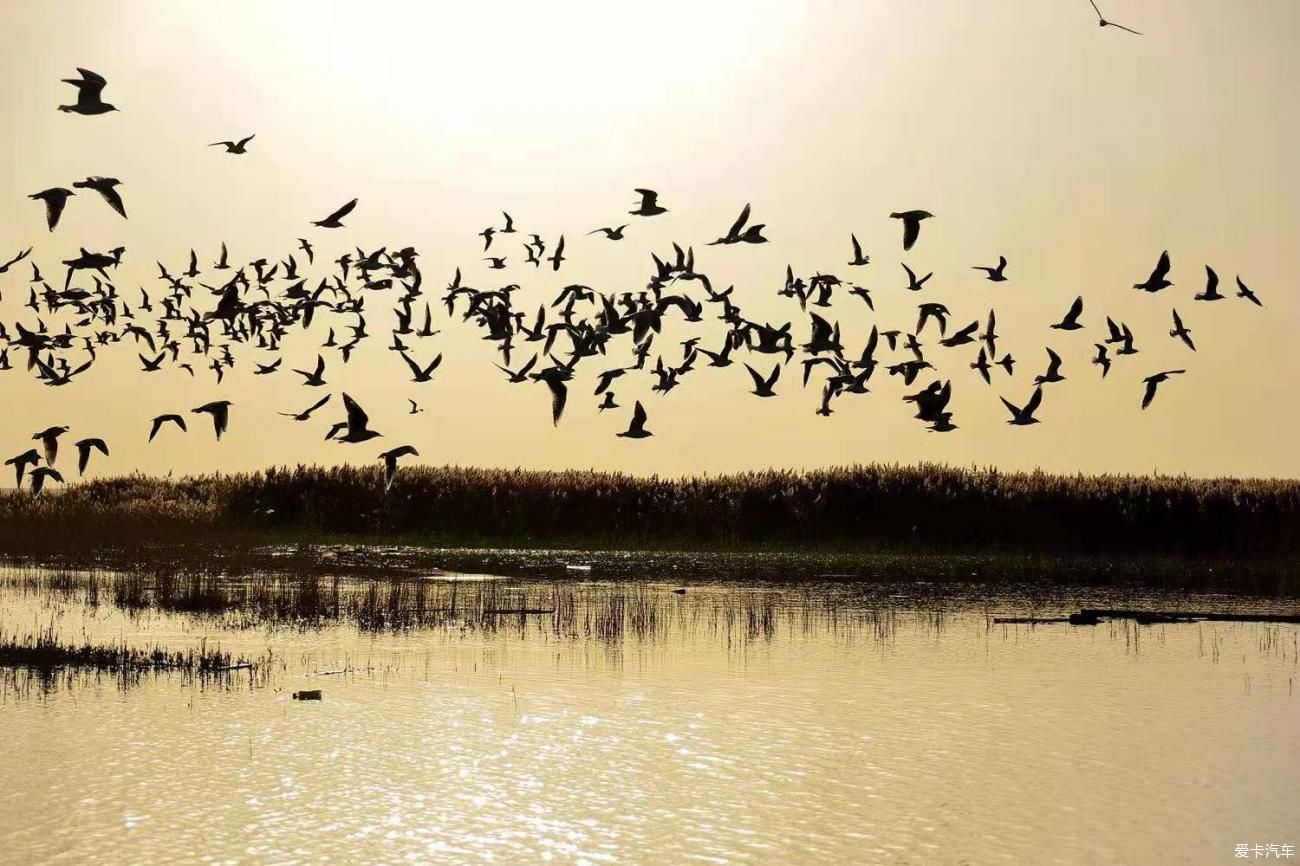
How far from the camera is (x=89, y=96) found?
16922 mm

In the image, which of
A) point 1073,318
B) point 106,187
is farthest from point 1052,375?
point 106,187

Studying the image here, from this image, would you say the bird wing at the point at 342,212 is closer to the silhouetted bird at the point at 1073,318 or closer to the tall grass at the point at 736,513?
the silhouetted bird at the point at 1073,318

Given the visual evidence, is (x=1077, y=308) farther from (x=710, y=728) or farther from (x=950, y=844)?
(x=950, y=844)

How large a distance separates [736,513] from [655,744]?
92.6 feet

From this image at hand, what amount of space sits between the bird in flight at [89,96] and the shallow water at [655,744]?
21.3 feet

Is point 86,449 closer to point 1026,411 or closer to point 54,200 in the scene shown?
point 54,200

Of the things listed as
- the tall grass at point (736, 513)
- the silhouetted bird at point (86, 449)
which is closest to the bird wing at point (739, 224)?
the silhouetted bird at point (86, 449)

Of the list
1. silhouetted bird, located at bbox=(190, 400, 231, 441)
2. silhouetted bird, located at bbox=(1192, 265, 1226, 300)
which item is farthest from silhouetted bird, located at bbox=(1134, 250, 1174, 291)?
silhouetted bird, located at bbox=(190, 400, 231, 441)

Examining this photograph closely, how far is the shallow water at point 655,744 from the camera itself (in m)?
10.3

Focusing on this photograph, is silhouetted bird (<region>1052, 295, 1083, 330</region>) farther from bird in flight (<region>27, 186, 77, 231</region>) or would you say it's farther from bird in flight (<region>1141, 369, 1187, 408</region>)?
bird in flight (<region>27, 186, 77, 231</region>)

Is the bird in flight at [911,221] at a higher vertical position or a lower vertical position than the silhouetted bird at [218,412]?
higher

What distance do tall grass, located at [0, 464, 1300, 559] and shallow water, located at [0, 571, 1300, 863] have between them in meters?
18.3

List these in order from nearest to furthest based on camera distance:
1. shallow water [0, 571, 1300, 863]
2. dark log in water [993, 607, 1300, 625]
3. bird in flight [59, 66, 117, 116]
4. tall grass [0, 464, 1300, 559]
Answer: shallow water [0, 571, 1300, 863]
bird in flight [59, 66, 117, 116]
dark log in water [993, 607, 1300, 625]
tall grass [0, 464, 1300, 559]

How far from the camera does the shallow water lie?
10.3 metres
